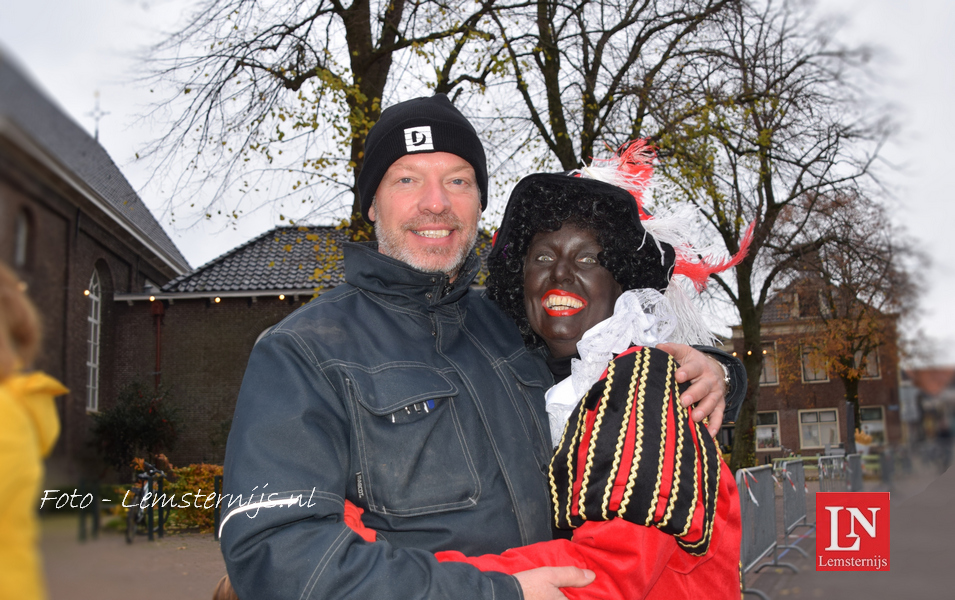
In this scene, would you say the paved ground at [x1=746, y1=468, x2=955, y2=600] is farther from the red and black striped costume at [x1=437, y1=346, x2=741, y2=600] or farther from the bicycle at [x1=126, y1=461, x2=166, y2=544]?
the bicycle at [x1=126, y1=461, x2=166, y2=544]

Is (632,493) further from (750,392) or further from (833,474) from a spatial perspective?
(750,392)

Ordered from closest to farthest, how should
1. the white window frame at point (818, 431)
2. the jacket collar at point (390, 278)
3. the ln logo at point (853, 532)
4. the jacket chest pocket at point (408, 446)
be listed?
the jacket chest pocket at point (408, 446) → the jacket collar at point (390, 278) → the ln logo at point (853, 532) → the white window frame at point (818, 431)

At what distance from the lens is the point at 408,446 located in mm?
1941

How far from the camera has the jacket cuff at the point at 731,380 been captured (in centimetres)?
253

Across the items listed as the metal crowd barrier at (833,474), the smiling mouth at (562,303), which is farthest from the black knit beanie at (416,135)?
the metal crowd barrier at (833,474)

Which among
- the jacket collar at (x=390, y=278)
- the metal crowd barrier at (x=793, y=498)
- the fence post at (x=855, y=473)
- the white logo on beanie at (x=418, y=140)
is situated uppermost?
the white logo on beanie at (x=418, y=140)

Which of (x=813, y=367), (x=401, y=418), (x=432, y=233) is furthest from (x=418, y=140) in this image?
(x=813, y=367)

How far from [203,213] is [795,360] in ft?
26.2

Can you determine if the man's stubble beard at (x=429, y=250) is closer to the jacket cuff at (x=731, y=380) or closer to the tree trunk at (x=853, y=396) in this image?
the jacket cuff at (x=731, y=380)

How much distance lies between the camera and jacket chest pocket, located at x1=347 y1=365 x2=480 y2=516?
74.7 inches

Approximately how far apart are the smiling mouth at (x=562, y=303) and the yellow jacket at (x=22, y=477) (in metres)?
1.89

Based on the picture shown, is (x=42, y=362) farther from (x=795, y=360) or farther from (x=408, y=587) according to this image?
(x=795, y=360)

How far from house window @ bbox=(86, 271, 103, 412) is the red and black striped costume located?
1.29 metres

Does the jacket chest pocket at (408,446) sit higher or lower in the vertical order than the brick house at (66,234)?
lower
